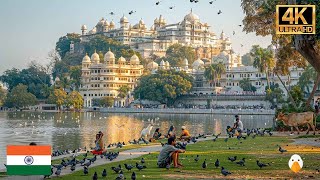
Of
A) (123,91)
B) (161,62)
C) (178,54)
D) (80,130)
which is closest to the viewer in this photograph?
(80,130)

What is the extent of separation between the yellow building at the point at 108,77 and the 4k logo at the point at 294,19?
85465mm

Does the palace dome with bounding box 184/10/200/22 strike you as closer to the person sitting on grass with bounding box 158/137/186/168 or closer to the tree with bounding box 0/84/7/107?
the tree with bounding box 0/84/7/107

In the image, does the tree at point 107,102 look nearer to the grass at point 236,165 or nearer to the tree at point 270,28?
the tree at point 270,28

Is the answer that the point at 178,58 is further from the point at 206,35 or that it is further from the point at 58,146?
the point at 58,146

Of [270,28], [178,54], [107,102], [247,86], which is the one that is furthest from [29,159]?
[178,54]

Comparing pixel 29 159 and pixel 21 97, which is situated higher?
pixel 21 97

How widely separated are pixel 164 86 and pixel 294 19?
7337 centimetres

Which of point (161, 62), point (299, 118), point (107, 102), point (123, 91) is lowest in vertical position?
point (299, 118)

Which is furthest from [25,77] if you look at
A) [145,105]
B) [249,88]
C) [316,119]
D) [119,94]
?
[316,119]

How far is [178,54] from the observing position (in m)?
121

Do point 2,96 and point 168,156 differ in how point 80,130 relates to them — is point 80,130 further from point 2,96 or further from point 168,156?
point 2,96

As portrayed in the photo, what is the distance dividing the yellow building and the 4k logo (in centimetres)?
8546

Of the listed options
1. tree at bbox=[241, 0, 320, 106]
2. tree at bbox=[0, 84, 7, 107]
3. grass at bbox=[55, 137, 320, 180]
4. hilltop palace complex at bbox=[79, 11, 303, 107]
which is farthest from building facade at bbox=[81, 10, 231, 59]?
grass at bbox=[55, 137, 320, 180]

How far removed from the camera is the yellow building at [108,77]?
332 ft
